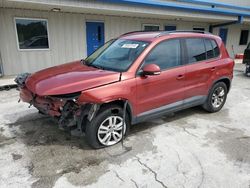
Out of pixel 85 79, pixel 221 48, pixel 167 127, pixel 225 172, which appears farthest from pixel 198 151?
pixel 221 48

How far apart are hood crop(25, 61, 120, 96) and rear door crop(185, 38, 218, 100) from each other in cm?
164

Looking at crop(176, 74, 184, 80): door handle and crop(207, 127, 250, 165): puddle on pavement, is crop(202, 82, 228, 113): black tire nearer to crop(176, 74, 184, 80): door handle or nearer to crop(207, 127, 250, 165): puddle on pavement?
crop(207, 127, 250, 165): puddle on pavement

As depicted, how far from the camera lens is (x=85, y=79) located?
3096 mm

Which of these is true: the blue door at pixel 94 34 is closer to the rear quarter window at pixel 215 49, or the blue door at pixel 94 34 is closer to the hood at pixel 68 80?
the rear quarter window at pixel 215 49

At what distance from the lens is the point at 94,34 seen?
9.88 metres

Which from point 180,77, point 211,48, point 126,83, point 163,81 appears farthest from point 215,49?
point 126,83

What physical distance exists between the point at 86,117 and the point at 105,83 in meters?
0.60

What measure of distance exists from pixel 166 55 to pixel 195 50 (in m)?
0.83

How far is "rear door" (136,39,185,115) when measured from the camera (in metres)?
3.49

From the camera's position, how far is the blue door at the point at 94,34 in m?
9.66

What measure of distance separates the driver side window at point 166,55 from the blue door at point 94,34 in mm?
6566

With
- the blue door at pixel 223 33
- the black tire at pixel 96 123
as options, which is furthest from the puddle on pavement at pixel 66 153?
the blue door at pixel 223 33

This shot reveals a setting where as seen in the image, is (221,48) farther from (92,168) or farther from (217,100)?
(92,168)

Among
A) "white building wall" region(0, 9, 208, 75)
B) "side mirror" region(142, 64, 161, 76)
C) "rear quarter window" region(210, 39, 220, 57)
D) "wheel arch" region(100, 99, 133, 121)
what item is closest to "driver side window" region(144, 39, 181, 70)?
"side mirror" region(142, 64, 161, 76)
